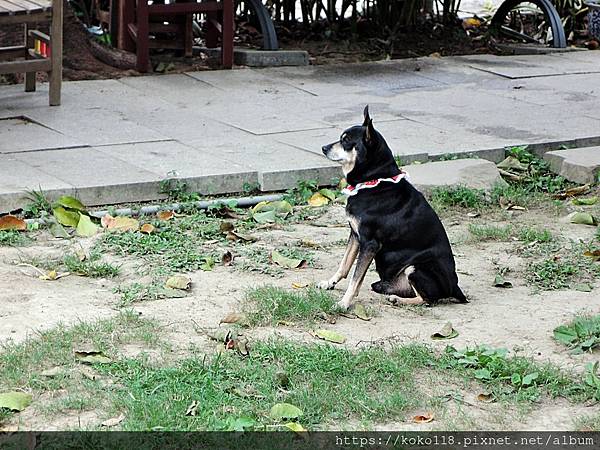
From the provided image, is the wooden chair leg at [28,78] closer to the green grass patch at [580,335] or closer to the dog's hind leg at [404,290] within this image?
the dog's hind leg at [404,290]

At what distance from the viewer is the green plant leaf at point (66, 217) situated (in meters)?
5.85

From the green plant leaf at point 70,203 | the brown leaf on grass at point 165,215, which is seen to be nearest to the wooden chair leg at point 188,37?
the brown leaf on grass at point 165,215

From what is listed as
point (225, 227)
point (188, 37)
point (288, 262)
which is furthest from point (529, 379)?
point (188, 37)

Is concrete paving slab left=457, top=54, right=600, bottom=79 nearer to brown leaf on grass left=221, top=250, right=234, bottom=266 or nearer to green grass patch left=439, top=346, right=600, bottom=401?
brown leaf on grass left=221, top=250, right=234, bottom=266

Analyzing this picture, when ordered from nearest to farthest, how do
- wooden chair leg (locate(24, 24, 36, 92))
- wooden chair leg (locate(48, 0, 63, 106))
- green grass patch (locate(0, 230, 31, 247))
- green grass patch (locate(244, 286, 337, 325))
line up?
green grass patch (locate(244, 286, 337, 325)), green grass patch (locate(0, 230, 31, 247)), wooden chair leg (locate(48, 0, 63, 106)), wooden chair leg (locate(24, 24, 36, 92))

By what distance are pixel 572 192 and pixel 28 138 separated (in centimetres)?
358

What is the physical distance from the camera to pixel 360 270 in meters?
4.81

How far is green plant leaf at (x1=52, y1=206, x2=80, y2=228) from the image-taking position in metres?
5.85

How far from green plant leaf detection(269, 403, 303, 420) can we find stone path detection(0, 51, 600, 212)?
282 cm

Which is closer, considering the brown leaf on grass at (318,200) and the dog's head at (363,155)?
the dog's head at (363,155)

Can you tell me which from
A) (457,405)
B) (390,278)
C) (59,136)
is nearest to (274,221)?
(390,278)

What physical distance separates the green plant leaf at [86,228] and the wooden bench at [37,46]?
7.71 feet

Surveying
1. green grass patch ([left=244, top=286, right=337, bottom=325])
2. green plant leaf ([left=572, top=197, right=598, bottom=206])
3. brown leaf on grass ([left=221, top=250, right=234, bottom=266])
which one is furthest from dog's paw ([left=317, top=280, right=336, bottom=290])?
green plant leaf ([left=572, top=197, right=598, bottom=206])

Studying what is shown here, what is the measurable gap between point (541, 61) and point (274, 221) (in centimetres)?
544
